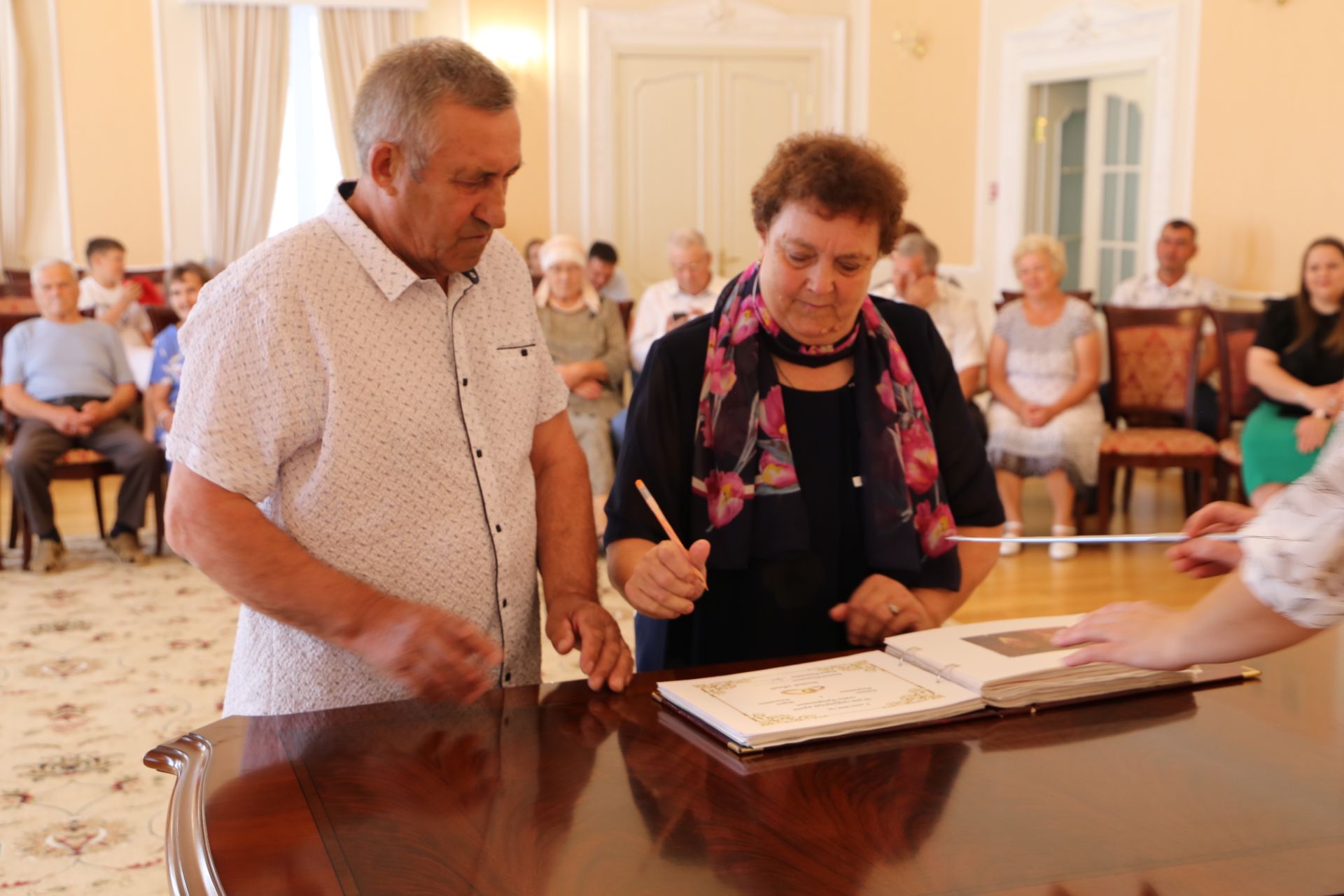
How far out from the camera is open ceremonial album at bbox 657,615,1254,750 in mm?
1484

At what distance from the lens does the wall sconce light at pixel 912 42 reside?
9617 millimetres

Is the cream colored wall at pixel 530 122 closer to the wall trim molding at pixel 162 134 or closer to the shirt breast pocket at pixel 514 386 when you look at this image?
the wall trim molding at pixel 162 134

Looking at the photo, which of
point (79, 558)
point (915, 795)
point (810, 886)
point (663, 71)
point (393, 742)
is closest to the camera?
point (810, 886)

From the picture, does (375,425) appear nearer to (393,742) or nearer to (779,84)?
(393,742)

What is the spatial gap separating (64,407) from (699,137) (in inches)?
217

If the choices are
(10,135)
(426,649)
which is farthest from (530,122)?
(426,649)

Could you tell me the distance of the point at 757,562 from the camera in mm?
2043

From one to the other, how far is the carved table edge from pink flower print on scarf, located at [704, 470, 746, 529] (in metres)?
0.84

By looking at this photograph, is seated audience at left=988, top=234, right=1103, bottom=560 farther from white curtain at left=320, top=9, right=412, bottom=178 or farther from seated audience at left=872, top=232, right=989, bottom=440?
white curtain at left=320, top=9, right=412, bottom=178

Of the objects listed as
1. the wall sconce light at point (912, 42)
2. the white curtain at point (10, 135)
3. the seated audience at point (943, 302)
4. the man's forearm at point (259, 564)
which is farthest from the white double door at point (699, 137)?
the man's forearm at point (259, 564)

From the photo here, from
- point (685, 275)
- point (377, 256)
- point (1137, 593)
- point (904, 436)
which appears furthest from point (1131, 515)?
point (377, 256)

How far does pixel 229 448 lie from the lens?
1611 millimetres

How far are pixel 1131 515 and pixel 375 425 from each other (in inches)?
216

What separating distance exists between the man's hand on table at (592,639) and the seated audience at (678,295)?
468cm
